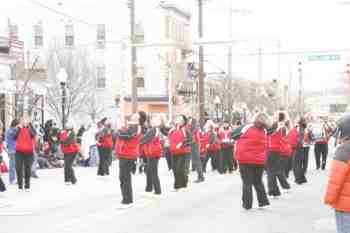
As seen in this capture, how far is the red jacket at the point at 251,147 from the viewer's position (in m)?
12.9

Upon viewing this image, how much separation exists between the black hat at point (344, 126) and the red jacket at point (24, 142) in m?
11.1

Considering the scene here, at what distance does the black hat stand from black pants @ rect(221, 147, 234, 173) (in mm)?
17132

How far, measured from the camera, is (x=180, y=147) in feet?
55.2

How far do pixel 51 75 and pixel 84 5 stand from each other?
8.75 m

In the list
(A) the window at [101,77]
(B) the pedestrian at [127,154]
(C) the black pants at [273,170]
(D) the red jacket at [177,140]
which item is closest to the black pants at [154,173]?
(D) the red jacket at [177,140]

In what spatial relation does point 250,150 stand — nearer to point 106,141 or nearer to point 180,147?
point 180,147

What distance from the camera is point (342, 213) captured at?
22.2 feet

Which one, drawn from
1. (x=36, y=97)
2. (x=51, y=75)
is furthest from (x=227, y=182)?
(x=51, y=75)

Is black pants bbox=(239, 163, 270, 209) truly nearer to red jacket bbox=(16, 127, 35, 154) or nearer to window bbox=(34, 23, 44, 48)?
red jacket bbox=(16, 127, 35, 154)

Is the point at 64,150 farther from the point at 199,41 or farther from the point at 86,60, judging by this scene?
the point at 86,60

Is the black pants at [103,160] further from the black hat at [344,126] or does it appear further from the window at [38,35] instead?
the window at [38,35]

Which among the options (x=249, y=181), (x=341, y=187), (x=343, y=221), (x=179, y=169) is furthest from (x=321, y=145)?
(x=341, y=187)

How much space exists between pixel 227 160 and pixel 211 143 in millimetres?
795

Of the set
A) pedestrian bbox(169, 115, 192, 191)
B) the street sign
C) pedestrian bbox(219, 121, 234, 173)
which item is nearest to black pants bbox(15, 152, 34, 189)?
pedestrian bbox(169, 115, 192, 191)
